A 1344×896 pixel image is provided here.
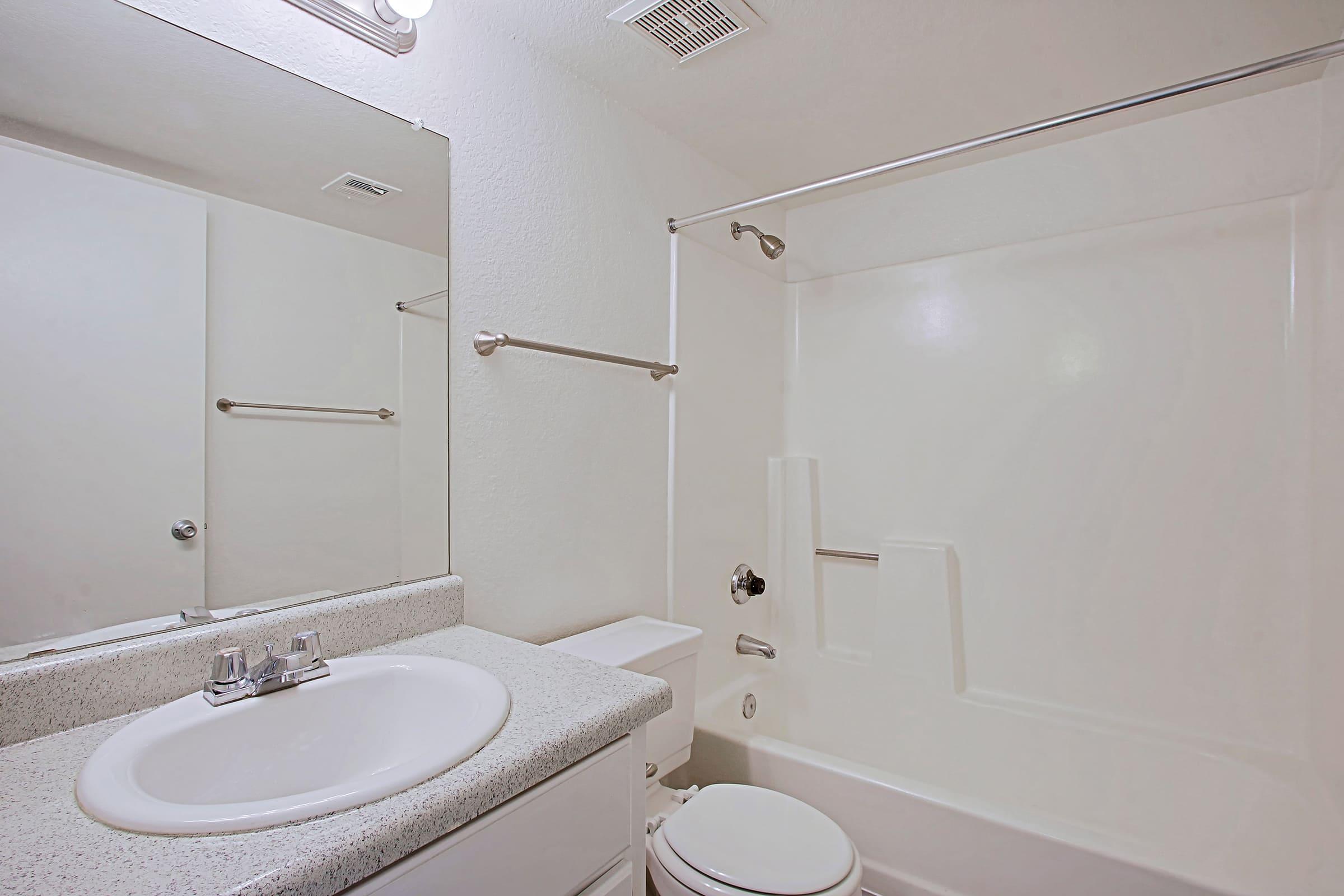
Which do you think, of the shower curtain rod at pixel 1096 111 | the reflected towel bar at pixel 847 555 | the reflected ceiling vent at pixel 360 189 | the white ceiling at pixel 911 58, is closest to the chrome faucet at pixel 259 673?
the reflected ceiling vent at pixel 360 189

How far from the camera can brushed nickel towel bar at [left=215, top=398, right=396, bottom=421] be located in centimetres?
102

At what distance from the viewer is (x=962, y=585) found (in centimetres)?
220

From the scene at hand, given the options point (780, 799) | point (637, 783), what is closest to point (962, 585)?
point (780, 799)

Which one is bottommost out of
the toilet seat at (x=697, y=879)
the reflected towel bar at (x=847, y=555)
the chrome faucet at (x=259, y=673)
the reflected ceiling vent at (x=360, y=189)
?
the toilet seat at (x=697, y=879)

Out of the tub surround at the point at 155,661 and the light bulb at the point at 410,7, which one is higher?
the light bulb at the point at 410,7

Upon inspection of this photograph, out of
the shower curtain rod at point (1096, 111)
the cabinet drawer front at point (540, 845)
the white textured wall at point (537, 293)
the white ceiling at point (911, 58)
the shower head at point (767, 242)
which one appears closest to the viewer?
the cabinet drawer front at point (540, 845)

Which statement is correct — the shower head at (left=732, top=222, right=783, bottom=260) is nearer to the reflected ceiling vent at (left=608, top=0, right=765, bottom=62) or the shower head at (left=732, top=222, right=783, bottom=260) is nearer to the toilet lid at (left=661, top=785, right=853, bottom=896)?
the reflected ceiling vent at (left=608, top=0, right=765, bottom=62)

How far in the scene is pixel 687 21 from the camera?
142 cm

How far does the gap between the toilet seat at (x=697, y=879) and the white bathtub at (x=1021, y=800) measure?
1.08 feet

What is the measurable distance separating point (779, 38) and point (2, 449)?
1.61 metres

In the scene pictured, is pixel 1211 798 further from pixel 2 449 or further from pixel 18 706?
pixel 2 449

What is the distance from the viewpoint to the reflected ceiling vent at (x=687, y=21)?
4.48ft

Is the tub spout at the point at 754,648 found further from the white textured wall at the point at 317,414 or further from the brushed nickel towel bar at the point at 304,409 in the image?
the brushed nickel towel bar at the point at 304,409

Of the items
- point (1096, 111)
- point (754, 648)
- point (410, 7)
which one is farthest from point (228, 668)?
point (1096, 111)
